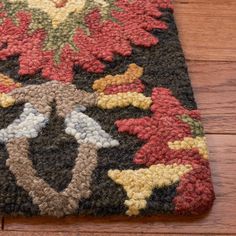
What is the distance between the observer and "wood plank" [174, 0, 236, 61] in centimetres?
90

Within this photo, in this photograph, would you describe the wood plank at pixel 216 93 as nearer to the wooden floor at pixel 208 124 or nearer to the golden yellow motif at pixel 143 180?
the wooden floor at pixel 208 124

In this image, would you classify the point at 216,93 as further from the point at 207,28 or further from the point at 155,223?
the point at 155,223

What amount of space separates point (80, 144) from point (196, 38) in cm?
35

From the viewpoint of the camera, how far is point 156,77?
0.83 m

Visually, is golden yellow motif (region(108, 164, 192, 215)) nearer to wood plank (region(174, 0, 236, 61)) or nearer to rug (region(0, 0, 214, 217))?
rug (region(0, 0, 214, 217))

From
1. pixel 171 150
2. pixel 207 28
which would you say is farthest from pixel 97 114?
pixel 207 28

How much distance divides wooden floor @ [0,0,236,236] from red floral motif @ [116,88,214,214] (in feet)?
0.08

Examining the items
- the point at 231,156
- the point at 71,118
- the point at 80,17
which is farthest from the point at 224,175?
the point at 80,17

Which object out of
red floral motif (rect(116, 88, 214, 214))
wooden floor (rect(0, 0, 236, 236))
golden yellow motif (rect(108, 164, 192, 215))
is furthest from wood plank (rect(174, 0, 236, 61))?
golden yellow motif (rect(108, 164, 192, 215))

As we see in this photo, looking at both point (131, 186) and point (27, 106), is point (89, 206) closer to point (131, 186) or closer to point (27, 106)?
point (131, 186)

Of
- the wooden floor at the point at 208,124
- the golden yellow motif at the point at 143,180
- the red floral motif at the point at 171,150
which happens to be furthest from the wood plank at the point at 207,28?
the golden yellow motif at the point at 143,180

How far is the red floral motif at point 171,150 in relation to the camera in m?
0.70

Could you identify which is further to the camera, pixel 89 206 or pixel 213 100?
pixel 213 100

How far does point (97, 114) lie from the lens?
778 millimetres
